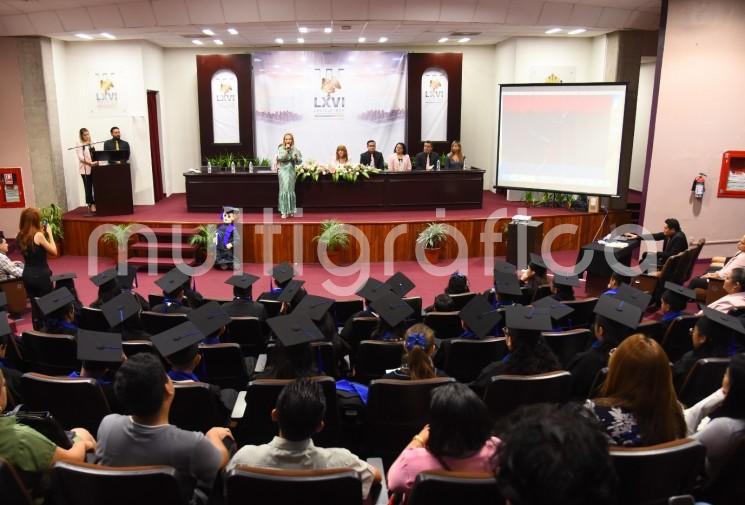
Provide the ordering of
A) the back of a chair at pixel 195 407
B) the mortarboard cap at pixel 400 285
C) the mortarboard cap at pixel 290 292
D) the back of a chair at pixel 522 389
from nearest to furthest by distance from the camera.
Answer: the back of a chair at pixel 195 407
the back of a chair at pixel 522 389
the mortarboard cap at pixel 290 292
the mortarboard cap at pixel 400 285

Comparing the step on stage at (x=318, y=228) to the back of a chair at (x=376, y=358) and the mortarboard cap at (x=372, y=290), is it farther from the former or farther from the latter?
the back of a chair at (x=376, y=358)

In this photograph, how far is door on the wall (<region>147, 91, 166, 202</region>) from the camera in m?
11.9

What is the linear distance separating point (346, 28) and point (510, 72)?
3750mm

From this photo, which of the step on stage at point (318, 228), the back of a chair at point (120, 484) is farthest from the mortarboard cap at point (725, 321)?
the step on stage at point (318, 228)

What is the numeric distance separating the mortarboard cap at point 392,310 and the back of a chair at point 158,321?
1456 millimetres

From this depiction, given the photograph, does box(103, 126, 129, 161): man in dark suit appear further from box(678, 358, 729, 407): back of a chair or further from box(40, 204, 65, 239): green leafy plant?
box(678, 358, 729, 407): back of a chair

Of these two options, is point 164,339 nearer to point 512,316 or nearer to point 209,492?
point 209,492

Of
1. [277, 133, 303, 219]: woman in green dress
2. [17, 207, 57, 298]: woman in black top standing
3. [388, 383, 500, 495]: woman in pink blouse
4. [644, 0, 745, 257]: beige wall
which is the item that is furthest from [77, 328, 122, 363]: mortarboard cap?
[644, 0, 745, 257]: beige wall

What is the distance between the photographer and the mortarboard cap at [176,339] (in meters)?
3.16

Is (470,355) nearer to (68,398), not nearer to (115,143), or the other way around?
(68,398)

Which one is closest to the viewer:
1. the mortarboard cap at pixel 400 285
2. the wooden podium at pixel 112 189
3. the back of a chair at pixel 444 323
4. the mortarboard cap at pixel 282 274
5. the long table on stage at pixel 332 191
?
the back of a chair at pixel 444 323

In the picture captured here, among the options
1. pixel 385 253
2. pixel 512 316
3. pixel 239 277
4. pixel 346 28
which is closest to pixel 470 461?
pixel 512 316

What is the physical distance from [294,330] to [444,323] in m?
1.66

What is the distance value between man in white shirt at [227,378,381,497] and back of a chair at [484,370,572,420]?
1.07 metres
